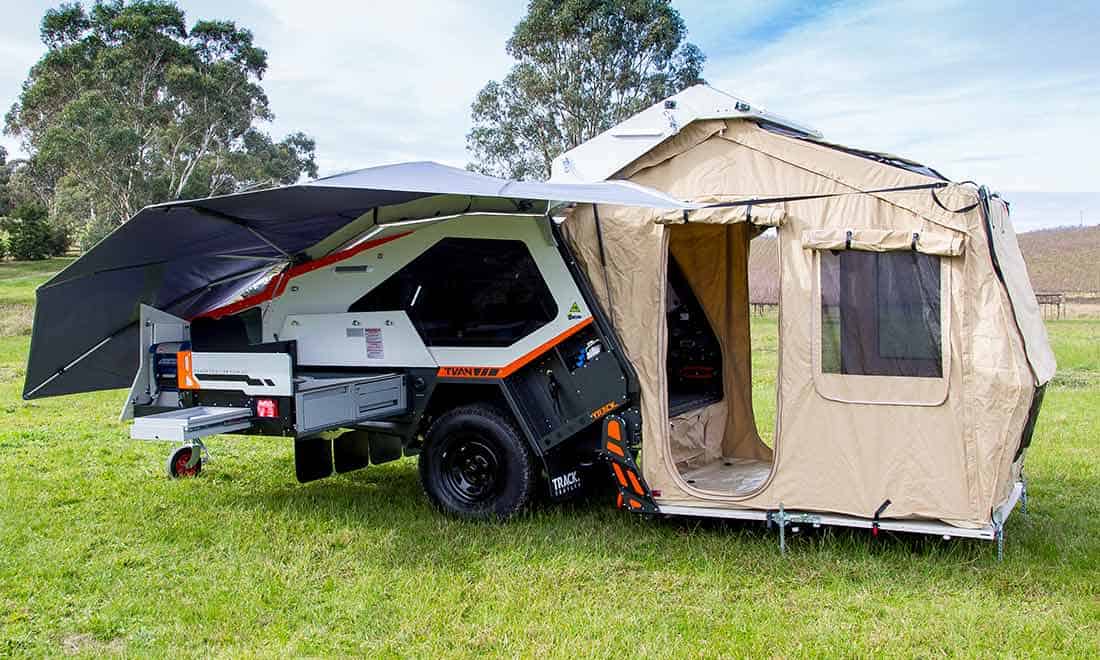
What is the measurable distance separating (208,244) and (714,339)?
12.9ft

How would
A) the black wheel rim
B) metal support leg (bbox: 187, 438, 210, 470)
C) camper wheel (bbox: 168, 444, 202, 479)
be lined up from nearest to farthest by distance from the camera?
the black wheel rim, camper wheel (bbox: 168, 444, 202, 479), metal support leg (bbox: 187, 438, 210, 470)

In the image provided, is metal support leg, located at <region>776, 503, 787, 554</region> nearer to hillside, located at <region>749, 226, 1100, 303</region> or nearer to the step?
the step

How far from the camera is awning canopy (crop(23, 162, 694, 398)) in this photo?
5.57 meters

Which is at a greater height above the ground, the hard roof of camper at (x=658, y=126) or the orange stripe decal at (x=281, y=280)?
the hard roof of camper at (x=658, y=126)

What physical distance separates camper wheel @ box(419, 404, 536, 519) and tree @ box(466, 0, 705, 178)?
27755mm

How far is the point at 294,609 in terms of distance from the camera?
199 inches

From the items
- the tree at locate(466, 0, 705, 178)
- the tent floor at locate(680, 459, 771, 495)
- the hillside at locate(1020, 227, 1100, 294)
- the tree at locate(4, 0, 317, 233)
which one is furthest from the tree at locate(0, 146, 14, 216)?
the tent floor at locate(680, 459, 771, 495)

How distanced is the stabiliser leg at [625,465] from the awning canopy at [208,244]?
1.44 meters

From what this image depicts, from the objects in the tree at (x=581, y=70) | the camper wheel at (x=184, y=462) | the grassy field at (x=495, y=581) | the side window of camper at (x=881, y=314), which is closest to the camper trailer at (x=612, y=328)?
the side window of camper at (x=881, y=314)

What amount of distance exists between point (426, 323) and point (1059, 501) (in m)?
4.75

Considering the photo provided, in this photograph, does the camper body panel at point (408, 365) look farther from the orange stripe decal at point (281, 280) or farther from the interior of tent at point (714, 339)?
the interior of tent at point (714, 339)

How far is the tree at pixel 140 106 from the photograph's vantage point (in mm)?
36156

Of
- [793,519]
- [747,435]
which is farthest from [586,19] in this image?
[793,519]

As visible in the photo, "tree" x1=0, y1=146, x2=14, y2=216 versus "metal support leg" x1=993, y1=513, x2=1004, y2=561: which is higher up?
"tree" x1=0, y1=146, x2=14, y2=216
